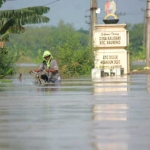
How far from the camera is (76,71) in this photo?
42.7 meters

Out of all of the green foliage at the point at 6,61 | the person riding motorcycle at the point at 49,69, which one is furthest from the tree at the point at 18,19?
the person riding motorcycle at the point at 49,69

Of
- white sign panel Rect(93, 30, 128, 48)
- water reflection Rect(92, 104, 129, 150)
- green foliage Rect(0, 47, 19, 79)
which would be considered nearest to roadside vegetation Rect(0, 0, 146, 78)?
green foliage Rect(0, 47, 19, 79)

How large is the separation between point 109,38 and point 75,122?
34.2m

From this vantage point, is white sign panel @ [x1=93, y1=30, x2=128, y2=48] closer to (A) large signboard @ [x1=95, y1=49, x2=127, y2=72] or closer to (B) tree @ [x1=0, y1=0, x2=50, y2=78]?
(A) large signboard @ [x1=95, y1=49, x2=127, y2=72]

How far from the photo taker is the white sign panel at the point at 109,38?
154ft

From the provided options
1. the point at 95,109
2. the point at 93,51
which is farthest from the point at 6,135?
the point at 93,51

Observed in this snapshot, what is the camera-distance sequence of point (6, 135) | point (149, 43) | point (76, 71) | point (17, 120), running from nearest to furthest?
point (6, 135) < point (17, 120) < point (76, 71) < point (149, 43)

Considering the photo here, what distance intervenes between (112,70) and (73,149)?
35491mm

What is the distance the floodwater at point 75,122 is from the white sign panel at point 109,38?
26950 millimetres

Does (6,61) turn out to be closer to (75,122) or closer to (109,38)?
(109,38)

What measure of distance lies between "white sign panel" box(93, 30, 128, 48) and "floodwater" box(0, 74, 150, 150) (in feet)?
88.4

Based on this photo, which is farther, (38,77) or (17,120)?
(38,77)

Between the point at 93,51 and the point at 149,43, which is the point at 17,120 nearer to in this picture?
the point at 93,51

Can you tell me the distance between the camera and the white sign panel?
1849 inches
